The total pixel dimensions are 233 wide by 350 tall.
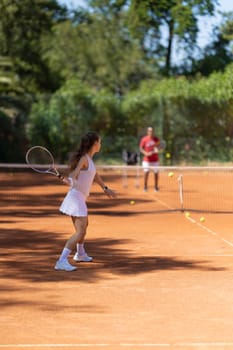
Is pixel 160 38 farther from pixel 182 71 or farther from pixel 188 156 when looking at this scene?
pixel 188 156

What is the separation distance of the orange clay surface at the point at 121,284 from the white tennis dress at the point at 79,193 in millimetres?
724

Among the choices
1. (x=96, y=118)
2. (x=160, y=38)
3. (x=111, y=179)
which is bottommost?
(x=111, y=179)

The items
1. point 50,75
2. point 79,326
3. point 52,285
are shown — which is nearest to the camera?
point 79,326

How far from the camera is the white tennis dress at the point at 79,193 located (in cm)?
944

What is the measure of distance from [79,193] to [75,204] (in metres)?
0.16

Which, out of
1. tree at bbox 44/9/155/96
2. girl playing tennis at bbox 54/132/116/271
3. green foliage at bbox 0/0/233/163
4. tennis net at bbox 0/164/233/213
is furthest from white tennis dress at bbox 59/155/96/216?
tree at bbox 44/9/155/96

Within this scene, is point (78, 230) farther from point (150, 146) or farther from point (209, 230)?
point (150, 146)

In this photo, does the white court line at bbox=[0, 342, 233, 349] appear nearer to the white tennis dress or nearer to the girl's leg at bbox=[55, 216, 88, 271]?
the girl's leg at bbox=[55, 216, 88, 271]

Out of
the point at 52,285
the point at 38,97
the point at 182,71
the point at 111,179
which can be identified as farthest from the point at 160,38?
the point at 52,285

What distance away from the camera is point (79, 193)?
375 inches

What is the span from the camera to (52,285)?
8.55m

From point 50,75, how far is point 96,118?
15.0 metres

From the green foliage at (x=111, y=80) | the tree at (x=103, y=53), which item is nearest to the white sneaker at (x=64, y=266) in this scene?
the green foliage at (x=111, y=80)

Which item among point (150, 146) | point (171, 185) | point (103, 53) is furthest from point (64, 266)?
point (103, 53)
